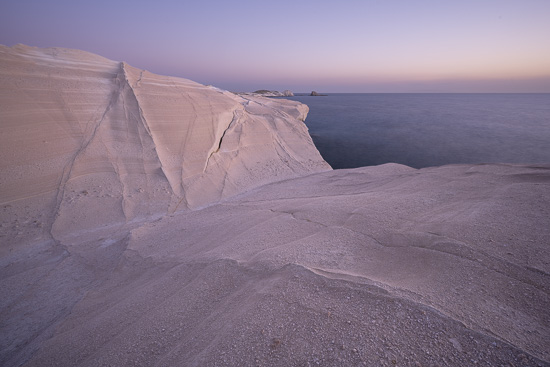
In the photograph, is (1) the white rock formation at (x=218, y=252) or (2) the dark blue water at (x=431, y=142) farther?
(2) the dark blue water at (x=431, y=142)

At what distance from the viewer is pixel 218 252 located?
3350mm

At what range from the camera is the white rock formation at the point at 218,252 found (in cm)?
178

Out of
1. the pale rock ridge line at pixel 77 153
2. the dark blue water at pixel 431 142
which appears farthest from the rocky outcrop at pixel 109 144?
the dark blue water at pixel 431 142

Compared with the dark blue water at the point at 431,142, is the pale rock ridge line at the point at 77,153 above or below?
above

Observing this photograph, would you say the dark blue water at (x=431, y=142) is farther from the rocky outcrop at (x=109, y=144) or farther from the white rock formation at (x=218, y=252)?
the white rock formation at (x=218, y=252)

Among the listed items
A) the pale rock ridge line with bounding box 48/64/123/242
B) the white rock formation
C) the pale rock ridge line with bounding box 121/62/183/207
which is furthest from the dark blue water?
the pale rock ridge line with bounding box 48/64/123/242

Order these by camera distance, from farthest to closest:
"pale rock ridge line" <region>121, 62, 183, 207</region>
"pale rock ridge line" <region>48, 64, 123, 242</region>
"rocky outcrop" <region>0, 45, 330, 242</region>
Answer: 1. "pale rock ridge line" <region>121, 62, 183, 207</region>
2. "rocky outcrop" <region>0, 45, 330, 242</region>
3. "pale rock ridge line" <region>48, 64, 123, 242</region>

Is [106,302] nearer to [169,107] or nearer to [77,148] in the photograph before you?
[77,148]

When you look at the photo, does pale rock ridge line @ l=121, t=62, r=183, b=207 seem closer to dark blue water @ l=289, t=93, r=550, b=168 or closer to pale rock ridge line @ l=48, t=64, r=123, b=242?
pale rock ridge line @ l=48, t=64, r=123, b=242

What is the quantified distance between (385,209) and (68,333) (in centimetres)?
422

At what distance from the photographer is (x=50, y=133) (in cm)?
608

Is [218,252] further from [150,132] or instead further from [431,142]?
[431,142]

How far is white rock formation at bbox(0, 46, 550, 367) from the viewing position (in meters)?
1.78

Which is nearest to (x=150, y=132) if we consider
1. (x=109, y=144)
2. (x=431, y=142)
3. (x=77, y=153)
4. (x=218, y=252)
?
(x=109, y=144)
